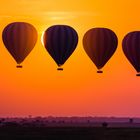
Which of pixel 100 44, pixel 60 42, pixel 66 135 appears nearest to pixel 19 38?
pixel 60 42

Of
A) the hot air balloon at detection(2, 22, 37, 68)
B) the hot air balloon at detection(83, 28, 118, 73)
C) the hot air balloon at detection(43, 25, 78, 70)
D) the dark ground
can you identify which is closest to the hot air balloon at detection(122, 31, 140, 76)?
the hot air balloon at detection(83, 28, 118, 73)

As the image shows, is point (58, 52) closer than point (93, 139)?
Yes

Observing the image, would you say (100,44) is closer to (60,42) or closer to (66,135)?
(60,42)

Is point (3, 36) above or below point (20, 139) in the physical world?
above

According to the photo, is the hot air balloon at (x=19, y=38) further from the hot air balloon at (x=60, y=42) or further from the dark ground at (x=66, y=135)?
the dark ground at (x=66, y=135)

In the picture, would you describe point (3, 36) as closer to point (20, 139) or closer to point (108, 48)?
point (108, 48)

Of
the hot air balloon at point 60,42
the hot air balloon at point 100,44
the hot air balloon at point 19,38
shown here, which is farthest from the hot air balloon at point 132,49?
the hot air balloon at point 19,38

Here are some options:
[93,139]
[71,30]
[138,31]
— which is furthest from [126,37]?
[93,139]
